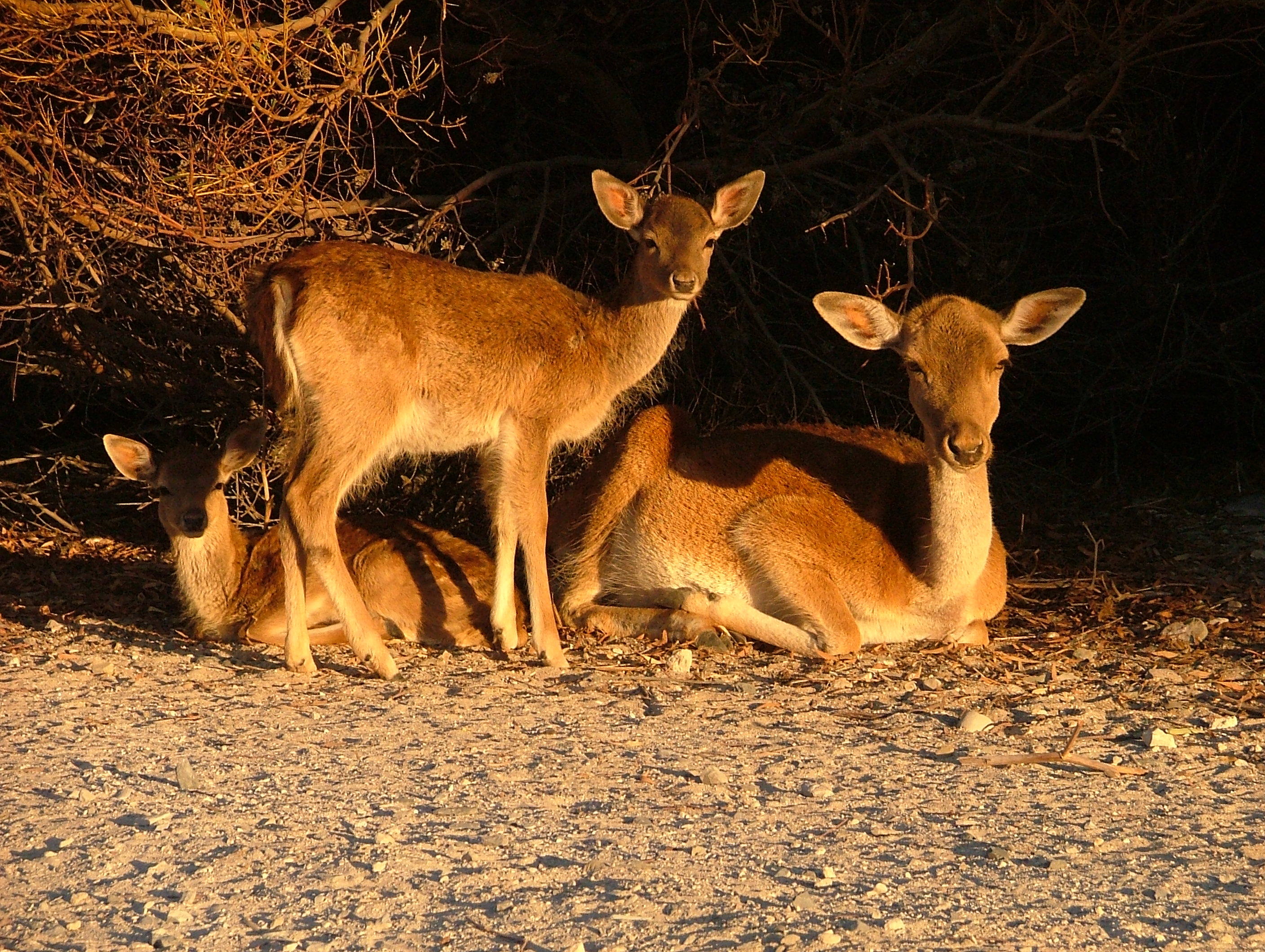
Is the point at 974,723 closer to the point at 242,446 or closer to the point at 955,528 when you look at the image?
the point at 955,528

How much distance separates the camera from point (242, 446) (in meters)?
8.20

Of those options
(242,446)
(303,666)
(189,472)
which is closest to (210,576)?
(189,472)

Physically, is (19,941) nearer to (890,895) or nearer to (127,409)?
(890,895)

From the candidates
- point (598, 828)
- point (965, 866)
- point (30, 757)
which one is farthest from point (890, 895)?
point (30, 757)

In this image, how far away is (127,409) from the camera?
1205 centimetres

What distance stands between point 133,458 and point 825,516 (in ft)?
12.4

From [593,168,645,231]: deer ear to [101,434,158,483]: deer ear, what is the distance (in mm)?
2814

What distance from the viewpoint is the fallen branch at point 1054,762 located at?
5418 mm

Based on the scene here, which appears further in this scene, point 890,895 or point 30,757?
point 30,757

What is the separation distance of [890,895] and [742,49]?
506cm

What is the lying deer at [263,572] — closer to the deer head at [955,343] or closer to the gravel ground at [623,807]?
the gravel ground at [623,807]

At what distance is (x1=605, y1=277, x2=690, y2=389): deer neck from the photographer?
7949 mm

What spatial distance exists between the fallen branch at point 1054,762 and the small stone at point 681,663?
6.07 feet

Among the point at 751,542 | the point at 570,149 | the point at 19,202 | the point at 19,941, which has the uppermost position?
the point at 570,149
